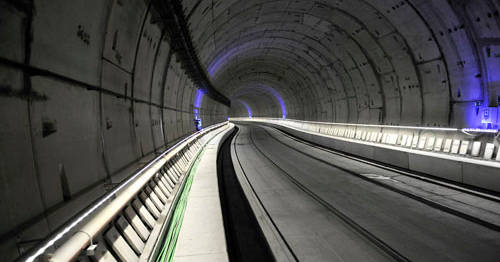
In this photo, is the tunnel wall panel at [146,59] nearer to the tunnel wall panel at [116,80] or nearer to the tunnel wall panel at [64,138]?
the tunnel wall panel at [116,80]

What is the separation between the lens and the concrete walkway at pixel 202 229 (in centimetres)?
366

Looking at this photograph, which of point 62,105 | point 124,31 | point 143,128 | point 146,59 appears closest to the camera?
point 62,105

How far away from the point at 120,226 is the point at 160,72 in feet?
22.4

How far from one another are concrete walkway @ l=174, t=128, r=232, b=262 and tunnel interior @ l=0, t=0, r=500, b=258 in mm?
1646

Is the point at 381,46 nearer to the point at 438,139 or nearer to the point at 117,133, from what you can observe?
the point at 438,139

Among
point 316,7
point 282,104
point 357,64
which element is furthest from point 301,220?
point 282,104

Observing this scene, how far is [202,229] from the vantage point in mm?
4453

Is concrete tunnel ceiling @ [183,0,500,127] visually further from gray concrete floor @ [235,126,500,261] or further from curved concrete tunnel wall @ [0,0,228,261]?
gray concrete floor @ [235,126,500,261]

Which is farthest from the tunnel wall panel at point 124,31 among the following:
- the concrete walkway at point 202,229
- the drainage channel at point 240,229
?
the drainage channel at point 240,229

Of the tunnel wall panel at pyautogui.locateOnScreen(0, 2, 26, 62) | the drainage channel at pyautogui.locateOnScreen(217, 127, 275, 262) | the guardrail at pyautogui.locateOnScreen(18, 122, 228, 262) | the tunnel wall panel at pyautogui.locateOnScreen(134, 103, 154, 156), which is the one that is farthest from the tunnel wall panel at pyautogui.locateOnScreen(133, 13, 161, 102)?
the tunnel wall panel at pyautogui.locateOnScreen(0, 2, 26, 62)

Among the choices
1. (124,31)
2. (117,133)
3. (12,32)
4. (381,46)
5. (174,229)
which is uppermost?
(381,46)

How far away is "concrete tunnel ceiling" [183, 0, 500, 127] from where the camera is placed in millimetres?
10555

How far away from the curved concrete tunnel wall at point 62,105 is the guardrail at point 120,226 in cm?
47

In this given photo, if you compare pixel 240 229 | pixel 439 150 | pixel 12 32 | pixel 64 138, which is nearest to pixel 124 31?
pixel 64 138
